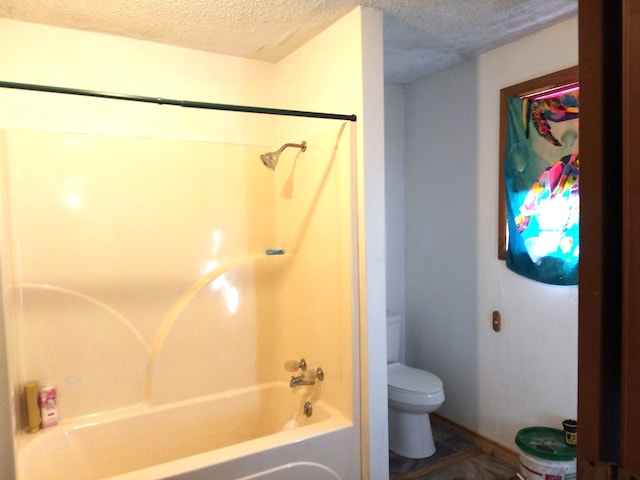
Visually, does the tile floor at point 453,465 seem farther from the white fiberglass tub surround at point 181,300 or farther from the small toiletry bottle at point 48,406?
the small toiletry bottle at point 48,406

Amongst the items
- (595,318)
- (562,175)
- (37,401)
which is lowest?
(37,401)

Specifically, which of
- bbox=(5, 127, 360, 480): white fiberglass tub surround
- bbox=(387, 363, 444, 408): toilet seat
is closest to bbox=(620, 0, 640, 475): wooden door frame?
bbox=(5, 127, 360, 480): white fiberglass tub surround

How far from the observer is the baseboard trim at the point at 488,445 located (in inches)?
107

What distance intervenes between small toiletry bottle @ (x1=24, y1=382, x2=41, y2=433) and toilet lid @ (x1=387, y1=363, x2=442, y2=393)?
1921 millimetres

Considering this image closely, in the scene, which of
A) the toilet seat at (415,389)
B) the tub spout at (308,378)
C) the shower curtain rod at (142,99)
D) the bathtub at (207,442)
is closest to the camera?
the shower curtain rod at (142,99)

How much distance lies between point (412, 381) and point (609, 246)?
2.55 meters

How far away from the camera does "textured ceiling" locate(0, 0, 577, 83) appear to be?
2053 mm

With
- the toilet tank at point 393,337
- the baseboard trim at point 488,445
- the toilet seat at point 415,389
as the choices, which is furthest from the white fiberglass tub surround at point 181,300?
the baseboard trim at point 488,445

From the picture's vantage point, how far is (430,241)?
3281 millimetres

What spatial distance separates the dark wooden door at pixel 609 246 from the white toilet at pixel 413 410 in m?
2.29

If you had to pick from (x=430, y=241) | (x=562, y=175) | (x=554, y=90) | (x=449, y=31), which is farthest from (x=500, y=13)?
(x=430, y=241)

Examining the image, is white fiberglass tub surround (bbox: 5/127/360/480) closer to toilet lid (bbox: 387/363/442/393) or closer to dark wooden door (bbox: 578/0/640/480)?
toilet lid (bbox: 387/363/442/393)

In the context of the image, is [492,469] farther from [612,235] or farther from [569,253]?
[612,235]

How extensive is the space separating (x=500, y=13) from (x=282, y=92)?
1.24m
